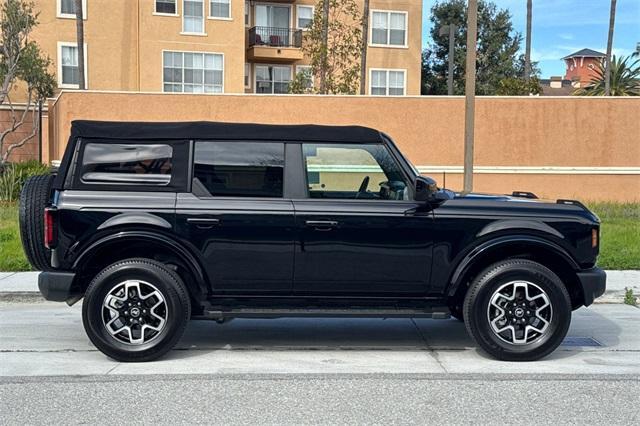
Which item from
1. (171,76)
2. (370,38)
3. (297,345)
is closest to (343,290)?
(297,345)

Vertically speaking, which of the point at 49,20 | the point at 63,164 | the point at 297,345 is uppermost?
the point at 49,20

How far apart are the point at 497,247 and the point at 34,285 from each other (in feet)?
20.5

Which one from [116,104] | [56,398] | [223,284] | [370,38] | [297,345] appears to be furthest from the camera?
[370,38]

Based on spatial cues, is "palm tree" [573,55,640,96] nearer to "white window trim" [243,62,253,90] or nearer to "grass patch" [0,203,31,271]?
"white window trim" [243,62,253,90]

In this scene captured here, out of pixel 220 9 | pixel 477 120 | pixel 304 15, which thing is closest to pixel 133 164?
pixel 477 120

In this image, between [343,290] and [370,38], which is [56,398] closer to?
[343,290]

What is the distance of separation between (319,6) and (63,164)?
2842cm

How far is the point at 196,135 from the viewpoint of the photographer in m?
6.56

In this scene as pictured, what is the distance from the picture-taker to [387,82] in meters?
37.7

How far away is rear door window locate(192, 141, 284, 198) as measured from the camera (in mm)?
6492

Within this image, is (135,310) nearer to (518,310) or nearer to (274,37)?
(518,310)

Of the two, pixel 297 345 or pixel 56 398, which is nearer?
pixel 56 398

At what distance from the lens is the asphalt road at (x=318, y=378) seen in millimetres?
5133

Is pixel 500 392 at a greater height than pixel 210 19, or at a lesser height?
lesser
